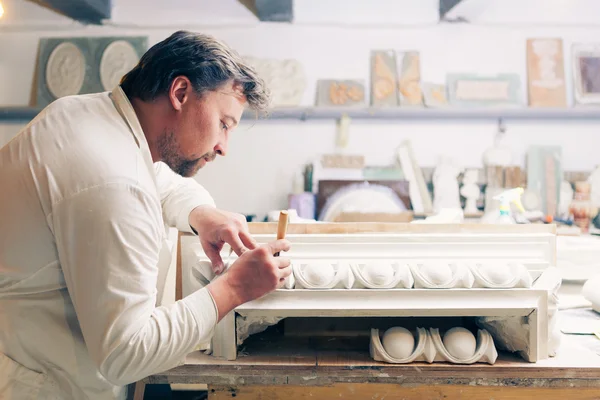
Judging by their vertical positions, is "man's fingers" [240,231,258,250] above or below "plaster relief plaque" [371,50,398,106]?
below

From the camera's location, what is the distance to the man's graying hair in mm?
1151

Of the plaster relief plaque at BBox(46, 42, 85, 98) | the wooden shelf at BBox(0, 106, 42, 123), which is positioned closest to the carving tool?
the plaster relief plaque at BBox(46, 42, 85, 98)

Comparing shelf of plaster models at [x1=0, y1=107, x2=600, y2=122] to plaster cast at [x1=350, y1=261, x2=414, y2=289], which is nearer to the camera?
plaster cast at [x1=350, y1=261, x2=414, y2=289]

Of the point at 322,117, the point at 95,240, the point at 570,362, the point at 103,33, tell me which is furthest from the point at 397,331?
the point at 103,33

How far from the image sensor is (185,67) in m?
1.15

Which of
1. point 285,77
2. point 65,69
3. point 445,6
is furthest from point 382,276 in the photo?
point 65,69

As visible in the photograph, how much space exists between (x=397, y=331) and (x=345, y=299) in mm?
186

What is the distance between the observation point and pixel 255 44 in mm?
3383

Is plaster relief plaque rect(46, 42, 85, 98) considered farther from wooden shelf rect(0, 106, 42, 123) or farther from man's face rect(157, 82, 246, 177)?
man's face rect(157, 82, 246, 177)

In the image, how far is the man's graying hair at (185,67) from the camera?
45.3 inches

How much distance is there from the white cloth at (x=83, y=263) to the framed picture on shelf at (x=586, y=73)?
329cm

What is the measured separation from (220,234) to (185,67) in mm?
437

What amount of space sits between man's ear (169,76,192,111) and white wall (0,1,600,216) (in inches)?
87.5

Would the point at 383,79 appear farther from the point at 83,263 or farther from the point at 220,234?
the point at 83,263
